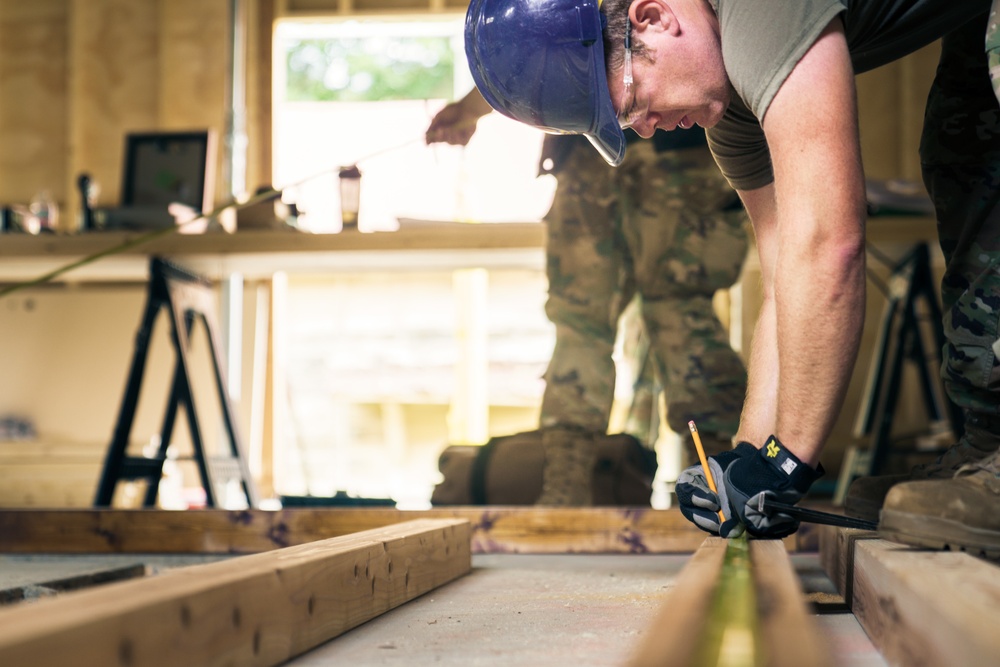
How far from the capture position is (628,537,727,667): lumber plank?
A: 2.19 ft

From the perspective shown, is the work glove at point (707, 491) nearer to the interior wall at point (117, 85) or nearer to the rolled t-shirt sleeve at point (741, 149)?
the rolled t-shirt sleeve at point (741, 149)

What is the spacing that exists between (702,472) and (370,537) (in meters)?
0.46

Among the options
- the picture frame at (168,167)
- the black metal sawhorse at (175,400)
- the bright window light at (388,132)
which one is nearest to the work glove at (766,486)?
the black metal sawhorse at (175,400)

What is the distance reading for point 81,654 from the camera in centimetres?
64

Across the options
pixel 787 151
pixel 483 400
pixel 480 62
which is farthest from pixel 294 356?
pixel 787 151

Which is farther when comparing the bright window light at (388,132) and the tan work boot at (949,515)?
the bright window light at (388,132)

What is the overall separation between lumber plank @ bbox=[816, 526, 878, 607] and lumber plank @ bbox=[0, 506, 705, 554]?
0.48m

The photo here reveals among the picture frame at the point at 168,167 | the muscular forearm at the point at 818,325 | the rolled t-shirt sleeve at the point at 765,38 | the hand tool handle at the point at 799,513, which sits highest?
the picture frame at the point at 168,167

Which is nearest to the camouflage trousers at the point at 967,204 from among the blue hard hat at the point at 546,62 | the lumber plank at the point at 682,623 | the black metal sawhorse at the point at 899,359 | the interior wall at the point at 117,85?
the blue hard hat at the point at 546,62

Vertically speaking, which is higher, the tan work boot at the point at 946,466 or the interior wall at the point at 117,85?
the interior wall at the point at 117,85

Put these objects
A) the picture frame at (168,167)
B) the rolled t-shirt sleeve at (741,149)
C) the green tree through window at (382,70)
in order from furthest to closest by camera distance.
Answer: the green tree through window at (382,70)
the picture frame at (168,167)
the rolled t-shirt sleeve at (741,149)

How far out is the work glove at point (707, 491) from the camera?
1309mm

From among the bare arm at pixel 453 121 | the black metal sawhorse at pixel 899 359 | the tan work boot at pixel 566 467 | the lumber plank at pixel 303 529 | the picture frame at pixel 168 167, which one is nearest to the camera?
the lumber plank at pixel 303 529

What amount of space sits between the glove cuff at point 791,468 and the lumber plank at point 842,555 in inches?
5.5
